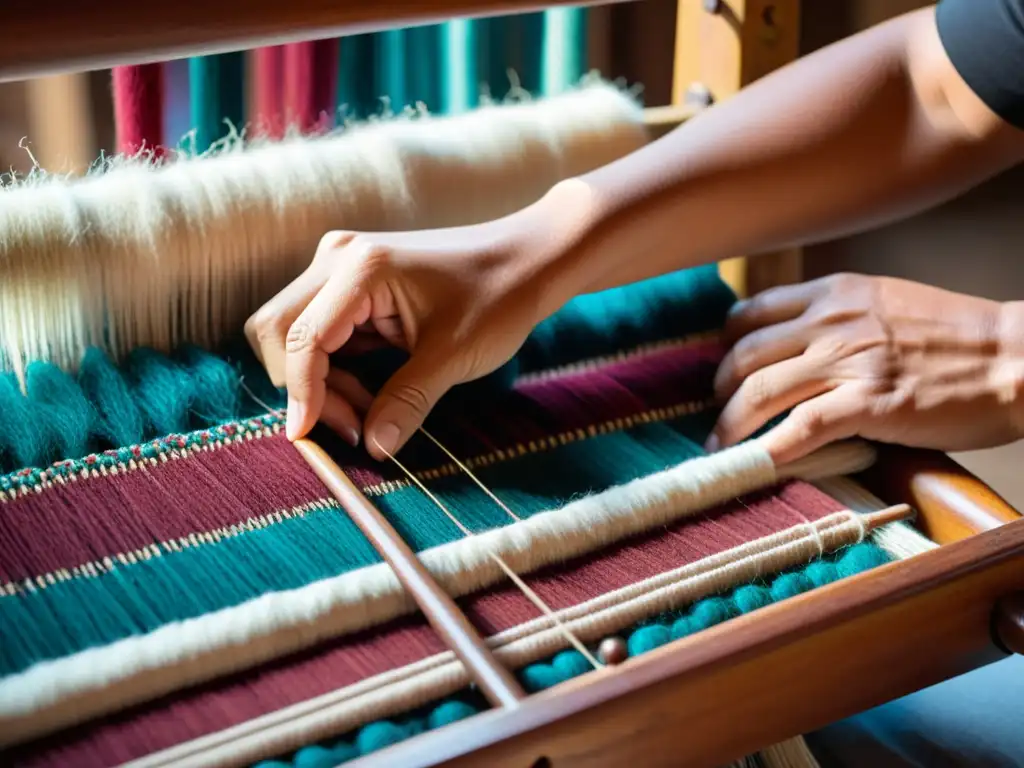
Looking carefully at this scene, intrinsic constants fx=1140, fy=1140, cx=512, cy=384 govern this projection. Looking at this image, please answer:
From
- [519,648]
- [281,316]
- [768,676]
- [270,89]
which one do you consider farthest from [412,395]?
[270,89]

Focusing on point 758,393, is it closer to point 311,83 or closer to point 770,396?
point 770,396

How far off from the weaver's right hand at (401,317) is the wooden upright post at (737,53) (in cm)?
34

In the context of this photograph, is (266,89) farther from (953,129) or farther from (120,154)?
(953,129)

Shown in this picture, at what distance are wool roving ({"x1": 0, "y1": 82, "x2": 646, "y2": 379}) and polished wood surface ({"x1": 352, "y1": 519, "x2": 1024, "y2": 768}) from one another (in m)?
0.45

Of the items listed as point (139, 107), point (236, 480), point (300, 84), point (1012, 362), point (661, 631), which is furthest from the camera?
point (300, 84)

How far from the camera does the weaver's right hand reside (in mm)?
769

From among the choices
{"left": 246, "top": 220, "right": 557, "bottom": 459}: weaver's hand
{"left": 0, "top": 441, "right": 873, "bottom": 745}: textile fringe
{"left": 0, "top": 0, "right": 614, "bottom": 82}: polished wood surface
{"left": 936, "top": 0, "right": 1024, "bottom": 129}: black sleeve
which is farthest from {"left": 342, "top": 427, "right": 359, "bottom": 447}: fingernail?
{"left": 936, "top": 0, "right": 1024, "bottom": 129}: black sleeve

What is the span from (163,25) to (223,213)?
0.65 ft

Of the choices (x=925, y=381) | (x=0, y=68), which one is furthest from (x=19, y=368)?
(x=925, y=381)

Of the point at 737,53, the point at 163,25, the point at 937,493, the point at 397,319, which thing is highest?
the point at 163,25

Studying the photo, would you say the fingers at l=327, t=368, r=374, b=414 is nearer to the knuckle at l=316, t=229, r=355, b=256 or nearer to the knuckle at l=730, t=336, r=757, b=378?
the knuckle at l=316, t=229, r=355, b=256

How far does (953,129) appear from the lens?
93cm

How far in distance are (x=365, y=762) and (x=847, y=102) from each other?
66 cm

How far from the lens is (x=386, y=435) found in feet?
2.53
